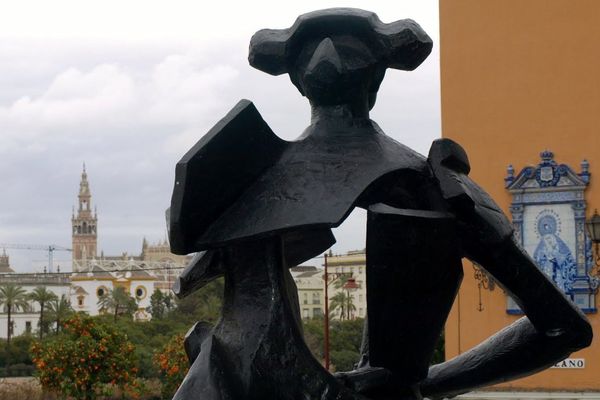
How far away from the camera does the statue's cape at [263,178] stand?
282 cm

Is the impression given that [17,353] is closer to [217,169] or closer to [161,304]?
[161,304]

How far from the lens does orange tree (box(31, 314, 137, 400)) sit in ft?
54.5

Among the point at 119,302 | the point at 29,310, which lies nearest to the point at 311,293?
the point at 119,302

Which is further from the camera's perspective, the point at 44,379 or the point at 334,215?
the point at 44,379

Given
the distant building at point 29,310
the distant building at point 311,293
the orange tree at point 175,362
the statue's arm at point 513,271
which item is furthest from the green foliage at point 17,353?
the statue's arm at point 513,271

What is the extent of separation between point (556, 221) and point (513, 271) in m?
14.8

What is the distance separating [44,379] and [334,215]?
49.0 ft

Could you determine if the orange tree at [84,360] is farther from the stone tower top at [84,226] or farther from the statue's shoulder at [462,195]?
the stone tower top at [84,226]

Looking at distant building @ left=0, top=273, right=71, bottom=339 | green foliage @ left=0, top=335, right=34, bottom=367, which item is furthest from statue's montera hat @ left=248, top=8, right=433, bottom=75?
distant building @ left=0, top=273, right=71, bottom=339

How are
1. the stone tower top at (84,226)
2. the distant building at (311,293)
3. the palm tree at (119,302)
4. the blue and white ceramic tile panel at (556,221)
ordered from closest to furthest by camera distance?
the blue and white ceramic tile panel at (556,221), the palm tree at (119,302), the distant building at (311,293), the stone tower top at (84,226)

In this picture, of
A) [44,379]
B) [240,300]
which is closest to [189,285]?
[240,300]

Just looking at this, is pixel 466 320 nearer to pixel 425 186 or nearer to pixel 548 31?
pixel 548 31

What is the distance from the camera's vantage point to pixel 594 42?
17.1 m

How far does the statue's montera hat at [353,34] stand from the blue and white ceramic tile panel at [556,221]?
46.7 ft
